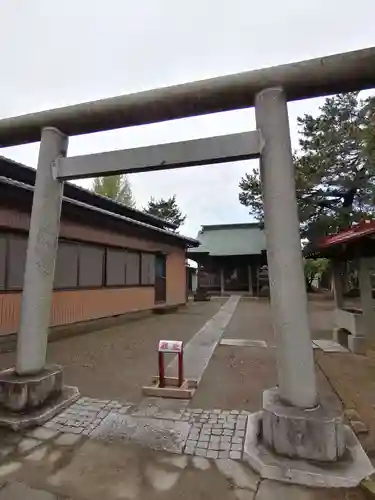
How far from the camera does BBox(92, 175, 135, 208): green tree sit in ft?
89.2

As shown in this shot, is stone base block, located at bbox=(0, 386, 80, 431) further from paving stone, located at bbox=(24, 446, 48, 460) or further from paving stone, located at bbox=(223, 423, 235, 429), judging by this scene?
paving stone, located at bbox=(223, 423, 235, 429)

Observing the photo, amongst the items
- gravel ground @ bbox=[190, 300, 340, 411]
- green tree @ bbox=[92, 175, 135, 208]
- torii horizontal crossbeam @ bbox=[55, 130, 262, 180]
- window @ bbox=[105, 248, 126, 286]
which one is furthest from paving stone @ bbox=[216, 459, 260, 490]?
green tree @ bbox=[92, 175, 135, 208]

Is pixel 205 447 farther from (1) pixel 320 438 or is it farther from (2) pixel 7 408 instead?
(2) pixel 7 408

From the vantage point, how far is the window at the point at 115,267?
10273mm

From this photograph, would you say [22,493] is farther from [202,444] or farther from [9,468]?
[202,444]

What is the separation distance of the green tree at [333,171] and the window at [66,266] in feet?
44.5

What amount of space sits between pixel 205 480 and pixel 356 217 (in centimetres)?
1800

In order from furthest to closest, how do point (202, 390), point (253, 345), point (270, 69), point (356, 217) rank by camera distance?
point (356, 217)
point (253, 345)
point (202, 390)
point (270, 69)

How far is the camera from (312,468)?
2520 mm

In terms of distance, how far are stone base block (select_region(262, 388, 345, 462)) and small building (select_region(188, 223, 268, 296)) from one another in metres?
21.0

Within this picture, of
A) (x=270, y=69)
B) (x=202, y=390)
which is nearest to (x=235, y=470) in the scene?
(x=202, y=390)

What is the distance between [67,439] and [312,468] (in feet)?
7.32

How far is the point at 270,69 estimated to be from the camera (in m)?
3.20

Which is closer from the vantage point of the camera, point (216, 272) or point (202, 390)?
point (202, 390)
